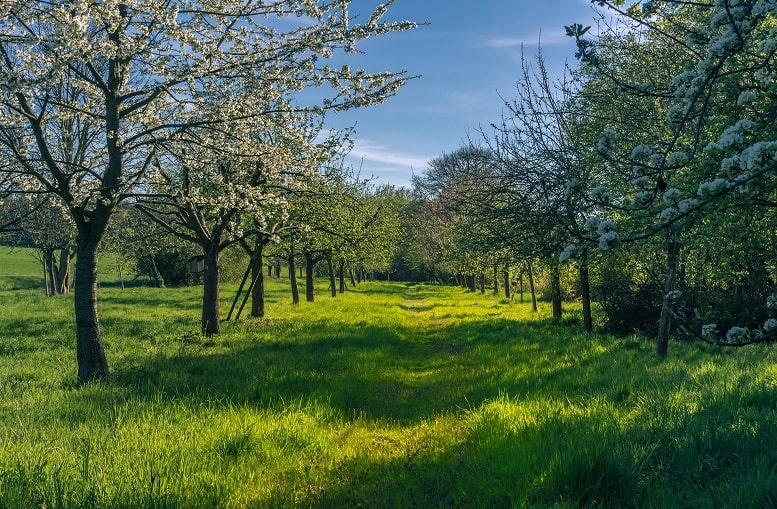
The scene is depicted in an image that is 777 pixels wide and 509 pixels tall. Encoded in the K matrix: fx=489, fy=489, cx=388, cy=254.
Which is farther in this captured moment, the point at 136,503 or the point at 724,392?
the point at 724,392

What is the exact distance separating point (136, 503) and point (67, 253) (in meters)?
39.7

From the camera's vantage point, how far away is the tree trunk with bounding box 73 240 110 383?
8742 mm

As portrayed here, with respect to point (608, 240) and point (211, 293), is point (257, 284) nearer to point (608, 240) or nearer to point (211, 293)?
point (211, 293)

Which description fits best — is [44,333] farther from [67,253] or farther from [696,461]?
[67,253]

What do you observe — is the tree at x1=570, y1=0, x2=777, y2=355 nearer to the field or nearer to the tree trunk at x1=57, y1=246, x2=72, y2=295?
the field

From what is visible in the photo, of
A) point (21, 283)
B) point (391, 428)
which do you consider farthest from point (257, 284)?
point (21, 283)

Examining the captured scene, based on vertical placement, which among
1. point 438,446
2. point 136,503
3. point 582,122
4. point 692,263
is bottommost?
point 438,446

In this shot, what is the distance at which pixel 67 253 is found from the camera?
37.0 meters

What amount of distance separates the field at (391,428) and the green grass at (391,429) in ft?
0.09

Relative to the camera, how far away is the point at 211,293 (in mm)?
16312

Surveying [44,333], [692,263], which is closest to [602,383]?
[692,263]

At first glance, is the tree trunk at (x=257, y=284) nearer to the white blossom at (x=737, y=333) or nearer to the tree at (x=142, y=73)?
the tree at (x=142, y=73)

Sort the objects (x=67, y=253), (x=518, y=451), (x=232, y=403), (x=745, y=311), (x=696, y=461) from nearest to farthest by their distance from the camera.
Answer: (x=696, y=461)
(x=518, y=451)
(x=232, y=403)
(x=745, y=311)
(x=67, y=253)

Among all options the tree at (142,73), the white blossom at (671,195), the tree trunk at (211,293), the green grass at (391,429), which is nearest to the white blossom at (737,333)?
the green grass at (391,429)
